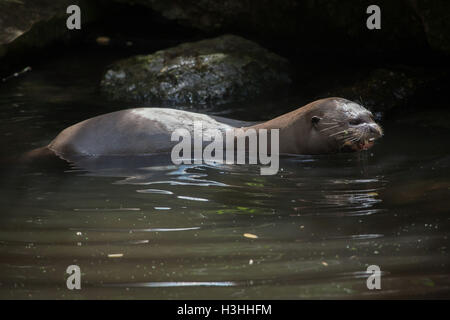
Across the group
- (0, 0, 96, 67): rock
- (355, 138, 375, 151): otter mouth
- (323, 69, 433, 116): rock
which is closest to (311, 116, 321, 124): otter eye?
(355, 138, 375, 151): otter mouth

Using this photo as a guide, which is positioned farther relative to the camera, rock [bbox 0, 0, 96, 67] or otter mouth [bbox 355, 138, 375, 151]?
rock [bbox 0, 0, 96, 67]

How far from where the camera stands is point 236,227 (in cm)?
394

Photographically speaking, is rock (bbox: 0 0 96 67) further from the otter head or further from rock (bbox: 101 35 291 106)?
the otter head

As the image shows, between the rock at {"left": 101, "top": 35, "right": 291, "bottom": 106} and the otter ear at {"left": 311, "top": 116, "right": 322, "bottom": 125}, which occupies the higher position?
the rock at {"left": 101, "top": 35, "right": 291, "bottom": 106}

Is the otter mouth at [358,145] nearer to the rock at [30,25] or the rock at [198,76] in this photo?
the rock at [198,76]

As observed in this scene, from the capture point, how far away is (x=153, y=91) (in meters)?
8.59

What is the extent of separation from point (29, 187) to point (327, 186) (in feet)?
7.72

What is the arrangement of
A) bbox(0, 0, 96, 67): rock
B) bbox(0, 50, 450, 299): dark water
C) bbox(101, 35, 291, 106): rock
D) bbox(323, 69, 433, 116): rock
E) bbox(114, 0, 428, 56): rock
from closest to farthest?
1. bbox(0, 50, 450, 299): dark water
2. bbox(323, 69, 433, 116): rock
3. bbox(114, 0, 428, 56): rock
4. bbox(101, 35, 291, 106): rock
5. bbox(0, 0, 96, 67): rock

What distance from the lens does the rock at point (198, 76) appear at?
853 centimetres

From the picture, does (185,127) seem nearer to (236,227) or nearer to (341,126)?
(341,126)

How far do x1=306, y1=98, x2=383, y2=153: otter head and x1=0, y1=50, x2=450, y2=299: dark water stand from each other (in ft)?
0.49

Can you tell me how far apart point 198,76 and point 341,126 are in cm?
342

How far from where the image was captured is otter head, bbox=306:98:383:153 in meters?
5.57

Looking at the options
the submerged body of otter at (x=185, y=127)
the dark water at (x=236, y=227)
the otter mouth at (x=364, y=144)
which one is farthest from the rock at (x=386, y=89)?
the submerged body of otter at (x=185, y=127)
